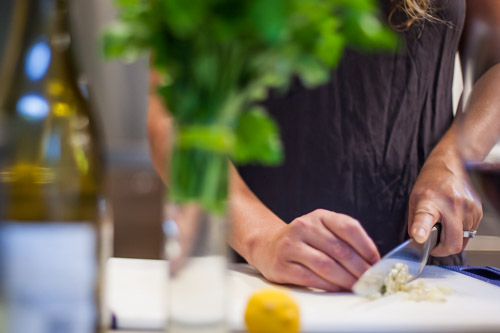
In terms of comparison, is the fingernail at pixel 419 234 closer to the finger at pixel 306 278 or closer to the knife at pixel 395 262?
the knife at pixel 395 262

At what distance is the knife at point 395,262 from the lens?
2.46 ft

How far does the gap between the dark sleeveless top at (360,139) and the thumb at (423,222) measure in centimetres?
27

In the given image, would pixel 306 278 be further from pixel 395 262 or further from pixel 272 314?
pixel 272 314

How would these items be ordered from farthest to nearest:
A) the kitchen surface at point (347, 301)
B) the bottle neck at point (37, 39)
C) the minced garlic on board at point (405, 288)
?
the minced garlic on board at point (405, 288)
the kitchen surface at point (347, 301)
the bottle neck at point (37, 39)

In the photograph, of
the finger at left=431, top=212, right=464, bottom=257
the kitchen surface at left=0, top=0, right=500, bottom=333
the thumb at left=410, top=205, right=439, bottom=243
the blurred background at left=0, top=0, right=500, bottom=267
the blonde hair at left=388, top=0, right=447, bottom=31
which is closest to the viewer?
the kitchen surface at left=0, top=0, right=500, bottom=333

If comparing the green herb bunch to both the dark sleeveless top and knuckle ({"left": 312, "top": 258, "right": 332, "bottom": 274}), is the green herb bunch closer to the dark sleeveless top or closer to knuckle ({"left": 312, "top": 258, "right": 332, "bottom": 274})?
knuckle ({"left": 312, "top": 258, "right": 332, "bottom": 274})

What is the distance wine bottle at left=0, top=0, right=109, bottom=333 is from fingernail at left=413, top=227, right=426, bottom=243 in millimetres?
529

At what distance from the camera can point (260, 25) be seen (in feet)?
0.87

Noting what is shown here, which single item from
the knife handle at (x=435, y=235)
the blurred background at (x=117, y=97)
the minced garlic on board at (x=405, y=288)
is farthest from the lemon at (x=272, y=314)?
the blurred background at (x=117, y=97)

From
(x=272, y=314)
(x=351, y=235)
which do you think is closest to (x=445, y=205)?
(x=351, y=235)

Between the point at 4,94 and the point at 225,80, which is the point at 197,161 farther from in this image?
the point at 4,94

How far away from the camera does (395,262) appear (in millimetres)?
792

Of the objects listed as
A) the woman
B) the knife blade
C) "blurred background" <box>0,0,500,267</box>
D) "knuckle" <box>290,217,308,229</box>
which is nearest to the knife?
the knife blade

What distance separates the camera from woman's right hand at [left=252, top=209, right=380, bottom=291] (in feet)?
2.54
